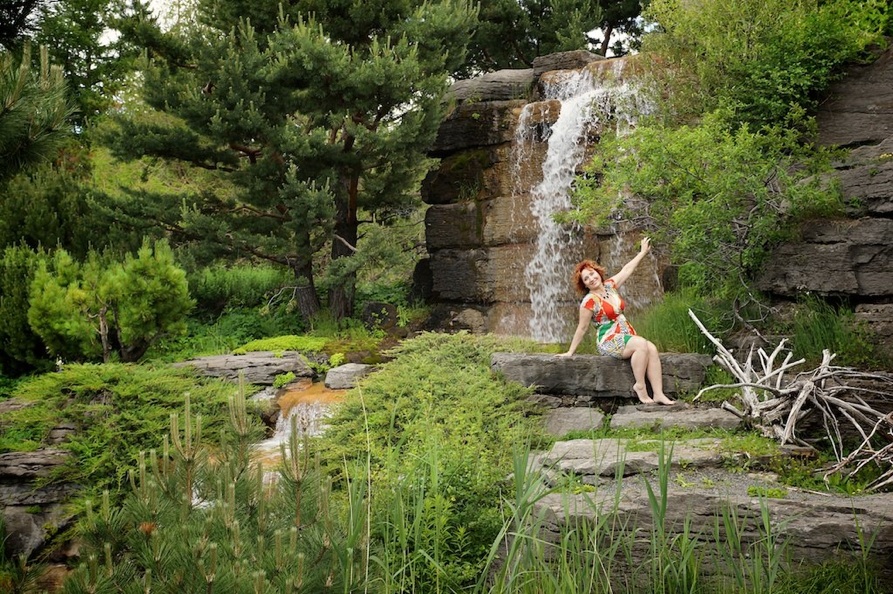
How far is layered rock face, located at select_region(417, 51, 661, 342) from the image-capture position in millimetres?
12992

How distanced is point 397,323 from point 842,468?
9841mm

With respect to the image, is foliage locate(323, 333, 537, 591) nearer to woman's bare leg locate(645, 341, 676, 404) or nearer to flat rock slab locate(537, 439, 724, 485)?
flat rock slab locate(537, 439, 724, 485)

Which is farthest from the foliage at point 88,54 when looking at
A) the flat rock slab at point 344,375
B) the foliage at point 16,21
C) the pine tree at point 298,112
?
the flat rock slab at point 344,375

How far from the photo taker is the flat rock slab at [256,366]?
9.96 m

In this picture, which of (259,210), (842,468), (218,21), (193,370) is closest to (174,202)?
→ (259,210)

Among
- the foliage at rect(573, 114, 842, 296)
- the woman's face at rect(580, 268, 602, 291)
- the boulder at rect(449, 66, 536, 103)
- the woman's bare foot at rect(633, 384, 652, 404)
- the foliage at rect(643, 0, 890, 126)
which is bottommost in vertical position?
the woman's bare foot at rect(633, 384, 652, 404)

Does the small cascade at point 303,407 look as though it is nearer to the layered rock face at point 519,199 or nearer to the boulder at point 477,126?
the layered rock face at point 519,199

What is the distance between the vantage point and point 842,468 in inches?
182

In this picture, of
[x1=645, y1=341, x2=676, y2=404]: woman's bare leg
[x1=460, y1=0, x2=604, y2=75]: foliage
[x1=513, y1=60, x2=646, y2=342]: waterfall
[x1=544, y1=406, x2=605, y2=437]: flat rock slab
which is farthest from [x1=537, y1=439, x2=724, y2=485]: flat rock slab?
[x1=460, y1=0, x2=604, y2=75]: foliage

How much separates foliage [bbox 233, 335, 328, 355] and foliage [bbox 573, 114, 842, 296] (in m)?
5.38

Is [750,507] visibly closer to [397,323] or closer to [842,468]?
[842,468]

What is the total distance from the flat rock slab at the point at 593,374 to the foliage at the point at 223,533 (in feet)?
16.3

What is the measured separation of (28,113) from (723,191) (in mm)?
6194

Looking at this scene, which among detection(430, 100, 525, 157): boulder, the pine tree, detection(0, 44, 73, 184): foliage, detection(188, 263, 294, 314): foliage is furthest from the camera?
detection(188, 263, 294, 314): foliage
